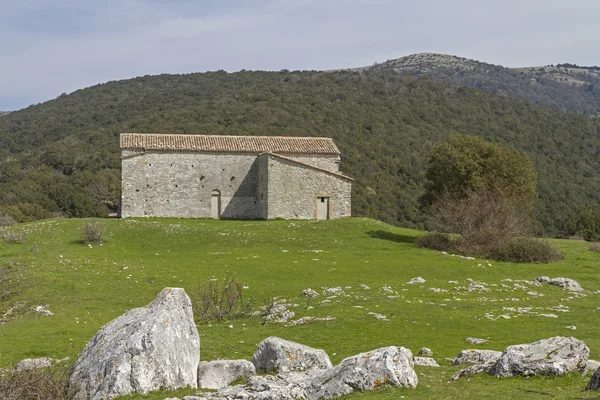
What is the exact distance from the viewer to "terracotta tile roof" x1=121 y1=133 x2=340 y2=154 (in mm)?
49875

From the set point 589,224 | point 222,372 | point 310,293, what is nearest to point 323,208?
point 310,293

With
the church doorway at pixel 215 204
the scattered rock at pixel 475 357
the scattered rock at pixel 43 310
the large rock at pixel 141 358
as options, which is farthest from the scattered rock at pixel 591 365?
the church doorway at pixel 215 204

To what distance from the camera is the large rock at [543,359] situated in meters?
11.5

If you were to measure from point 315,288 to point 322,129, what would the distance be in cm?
7179

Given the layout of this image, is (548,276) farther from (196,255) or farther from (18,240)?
(18,240)

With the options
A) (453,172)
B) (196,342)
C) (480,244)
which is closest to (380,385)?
(196,342)

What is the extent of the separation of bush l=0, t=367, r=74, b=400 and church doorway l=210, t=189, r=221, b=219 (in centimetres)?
3887

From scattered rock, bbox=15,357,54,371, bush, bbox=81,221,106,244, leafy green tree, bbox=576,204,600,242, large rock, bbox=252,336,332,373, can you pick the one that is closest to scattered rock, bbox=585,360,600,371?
large rock, bbox=252,336,332,373

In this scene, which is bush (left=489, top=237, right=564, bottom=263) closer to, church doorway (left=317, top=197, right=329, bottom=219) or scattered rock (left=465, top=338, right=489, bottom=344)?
church doorway (left=317, top=197, right=329, bottom=219)

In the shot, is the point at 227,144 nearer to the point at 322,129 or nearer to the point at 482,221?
the point at 482,221

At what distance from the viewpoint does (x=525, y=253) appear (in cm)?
3491

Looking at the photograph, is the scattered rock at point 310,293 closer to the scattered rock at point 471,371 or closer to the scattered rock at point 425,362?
the scattered rock at point 425,362

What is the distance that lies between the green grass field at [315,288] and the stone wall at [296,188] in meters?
3.40

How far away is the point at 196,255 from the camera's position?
34.2 metres
